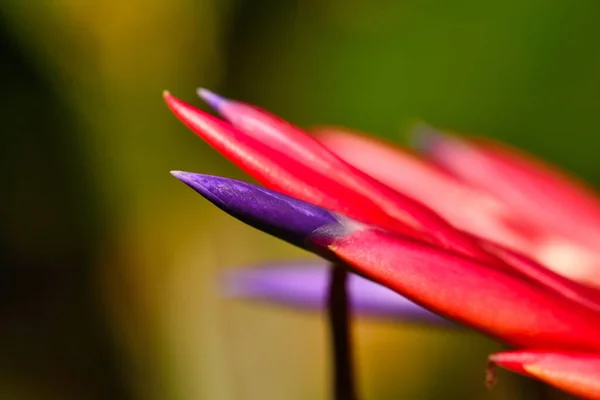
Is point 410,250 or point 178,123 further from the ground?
point 178,123

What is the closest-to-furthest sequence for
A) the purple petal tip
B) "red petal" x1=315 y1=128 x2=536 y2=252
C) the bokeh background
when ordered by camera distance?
the purple petal tip
"red petal" x1=315 y1=128 x2=536 y2=252
the bokeh background

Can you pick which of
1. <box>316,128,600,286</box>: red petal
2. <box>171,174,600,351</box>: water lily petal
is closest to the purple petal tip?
<box>171,174,600,351</box>: water lily petal

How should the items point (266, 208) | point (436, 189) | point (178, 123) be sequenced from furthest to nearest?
point (178, 123)
point (436, 189)
point (266, 208)

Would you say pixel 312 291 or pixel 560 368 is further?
pixel 312 291

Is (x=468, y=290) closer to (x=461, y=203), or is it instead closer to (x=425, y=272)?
(x=425, y=272)

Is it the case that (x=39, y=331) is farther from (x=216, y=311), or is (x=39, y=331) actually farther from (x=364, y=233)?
(x=364, y=233)

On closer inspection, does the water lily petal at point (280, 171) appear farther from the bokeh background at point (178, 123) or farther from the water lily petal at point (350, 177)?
the bokeh background at point (178, 123)

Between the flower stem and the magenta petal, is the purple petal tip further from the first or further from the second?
the magenta petal

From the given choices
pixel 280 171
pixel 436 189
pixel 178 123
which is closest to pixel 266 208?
pixel 280 171
